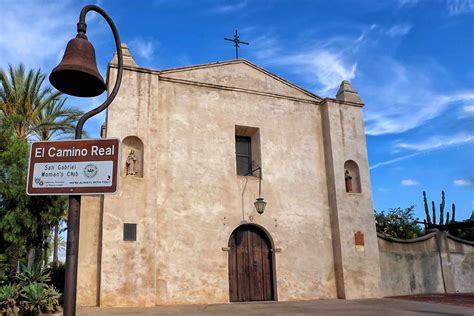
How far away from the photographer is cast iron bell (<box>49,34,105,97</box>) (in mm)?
4961

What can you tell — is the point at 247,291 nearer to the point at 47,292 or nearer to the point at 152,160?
the point at 152,160

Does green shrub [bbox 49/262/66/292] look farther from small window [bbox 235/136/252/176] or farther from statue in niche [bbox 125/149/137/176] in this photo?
small window [bbox 235/136/252/176]

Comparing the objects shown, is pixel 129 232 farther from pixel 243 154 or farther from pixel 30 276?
pixel 243 154

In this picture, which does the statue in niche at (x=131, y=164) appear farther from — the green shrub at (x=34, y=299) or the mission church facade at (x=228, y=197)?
the green shrub at (x=34, y=299)

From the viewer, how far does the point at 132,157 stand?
41.0 ft

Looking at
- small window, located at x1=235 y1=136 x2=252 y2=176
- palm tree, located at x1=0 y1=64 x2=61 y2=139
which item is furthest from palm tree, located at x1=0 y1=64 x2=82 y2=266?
small window, located at x1=235 y1=136 x2=252 y2=176

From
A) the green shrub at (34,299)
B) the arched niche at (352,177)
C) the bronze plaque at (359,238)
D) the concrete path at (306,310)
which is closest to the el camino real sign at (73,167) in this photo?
the concrete path at (306,310)

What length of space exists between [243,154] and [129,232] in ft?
16.3

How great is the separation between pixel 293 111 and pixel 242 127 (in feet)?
6.82

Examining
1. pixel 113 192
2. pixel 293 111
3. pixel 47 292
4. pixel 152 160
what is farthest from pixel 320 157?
pixel 113 192

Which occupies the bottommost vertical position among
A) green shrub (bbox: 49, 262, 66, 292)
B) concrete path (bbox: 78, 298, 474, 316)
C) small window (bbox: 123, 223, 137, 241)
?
concrete path (bbox: 78, 298, 474, 316)

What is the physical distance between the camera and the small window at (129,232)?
11.6 m

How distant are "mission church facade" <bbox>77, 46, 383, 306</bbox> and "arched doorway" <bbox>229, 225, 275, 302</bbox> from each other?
0.03m

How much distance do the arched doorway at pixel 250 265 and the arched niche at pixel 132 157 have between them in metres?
3.50
